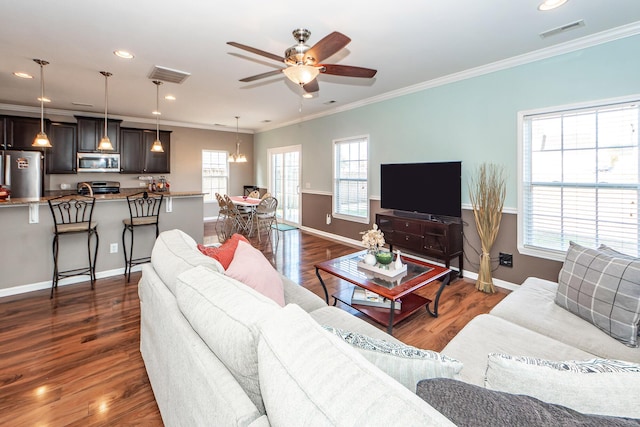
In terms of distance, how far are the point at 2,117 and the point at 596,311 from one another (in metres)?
8.63

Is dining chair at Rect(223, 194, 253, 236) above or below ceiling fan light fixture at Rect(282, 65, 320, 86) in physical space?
below

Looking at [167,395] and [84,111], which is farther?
[84,111]

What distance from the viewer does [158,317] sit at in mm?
1593

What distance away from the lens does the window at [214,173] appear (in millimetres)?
8523

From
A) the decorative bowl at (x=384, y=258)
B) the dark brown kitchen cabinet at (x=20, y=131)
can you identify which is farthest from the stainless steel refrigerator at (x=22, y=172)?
the decorative bowl at (x=384, y=258)

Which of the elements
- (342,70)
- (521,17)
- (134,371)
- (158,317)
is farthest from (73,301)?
(521,17)

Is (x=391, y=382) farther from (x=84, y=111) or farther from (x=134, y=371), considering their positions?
(x=84, y=111)

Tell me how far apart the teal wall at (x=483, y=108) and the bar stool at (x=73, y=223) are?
4.25m

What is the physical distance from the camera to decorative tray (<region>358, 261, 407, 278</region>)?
2650mm

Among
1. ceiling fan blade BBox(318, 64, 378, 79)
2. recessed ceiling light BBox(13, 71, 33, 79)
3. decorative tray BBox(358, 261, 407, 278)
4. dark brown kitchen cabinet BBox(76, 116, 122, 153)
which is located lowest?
decorative tray BBox(358, 261, 407, 278)

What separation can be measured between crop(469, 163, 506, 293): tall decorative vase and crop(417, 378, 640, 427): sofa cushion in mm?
3338

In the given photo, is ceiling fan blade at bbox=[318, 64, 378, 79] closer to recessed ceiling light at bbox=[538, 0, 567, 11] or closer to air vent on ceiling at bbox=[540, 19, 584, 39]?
recessed ceiling light at bbox=[538, 0, 567, 11]

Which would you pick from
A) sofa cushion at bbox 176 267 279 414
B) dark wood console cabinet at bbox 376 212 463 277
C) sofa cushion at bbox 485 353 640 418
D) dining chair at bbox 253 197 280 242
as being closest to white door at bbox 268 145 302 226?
dining chair at bbox 253 197 280 242

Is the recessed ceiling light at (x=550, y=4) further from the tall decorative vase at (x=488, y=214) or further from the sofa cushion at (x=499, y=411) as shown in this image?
the sofa cushion at (x=499, y=411)
